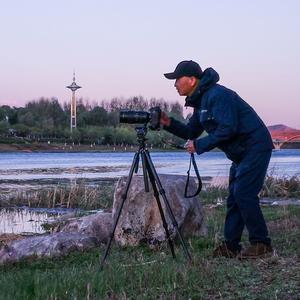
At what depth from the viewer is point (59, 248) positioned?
9430 millimetres

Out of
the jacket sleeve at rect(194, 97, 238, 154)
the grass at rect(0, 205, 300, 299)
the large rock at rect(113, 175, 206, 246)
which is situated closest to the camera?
the grass at rect(0, 205, 300, 299)

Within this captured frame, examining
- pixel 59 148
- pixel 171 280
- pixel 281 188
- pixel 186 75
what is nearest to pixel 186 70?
pixel 186 75

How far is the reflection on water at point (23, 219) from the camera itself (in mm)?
14406

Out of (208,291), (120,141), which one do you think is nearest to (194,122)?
(208,291)

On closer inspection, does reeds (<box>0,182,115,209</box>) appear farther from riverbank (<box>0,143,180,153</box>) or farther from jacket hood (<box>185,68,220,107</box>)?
riverbank (<box>0,143,180,153</box>)

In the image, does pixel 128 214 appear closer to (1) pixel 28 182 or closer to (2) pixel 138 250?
(2) pixel 138 250

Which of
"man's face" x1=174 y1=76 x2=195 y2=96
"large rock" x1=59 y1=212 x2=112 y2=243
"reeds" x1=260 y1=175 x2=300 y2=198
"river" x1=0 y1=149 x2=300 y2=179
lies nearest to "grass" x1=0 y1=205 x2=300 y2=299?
"man's face" x1=174 y1=76 x2=195 y2=96

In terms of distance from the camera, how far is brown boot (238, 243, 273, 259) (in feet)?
24.8

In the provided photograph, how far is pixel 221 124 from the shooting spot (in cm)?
729

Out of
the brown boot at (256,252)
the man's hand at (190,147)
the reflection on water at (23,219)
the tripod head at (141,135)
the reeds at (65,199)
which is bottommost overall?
the reflection on water at (23,219)

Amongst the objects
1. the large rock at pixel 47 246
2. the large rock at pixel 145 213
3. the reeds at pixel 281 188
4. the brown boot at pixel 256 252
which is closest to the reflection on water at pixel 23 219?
the large rock at pixel 47 246

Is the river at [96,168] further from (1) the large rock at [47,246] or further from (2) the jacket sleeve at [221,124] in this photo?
(2) the jacket sleeve at [221,124]

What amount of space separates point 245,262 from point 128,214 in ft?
8.68

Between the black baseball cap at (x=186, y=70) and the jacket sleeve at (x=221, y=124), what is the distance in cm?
38
